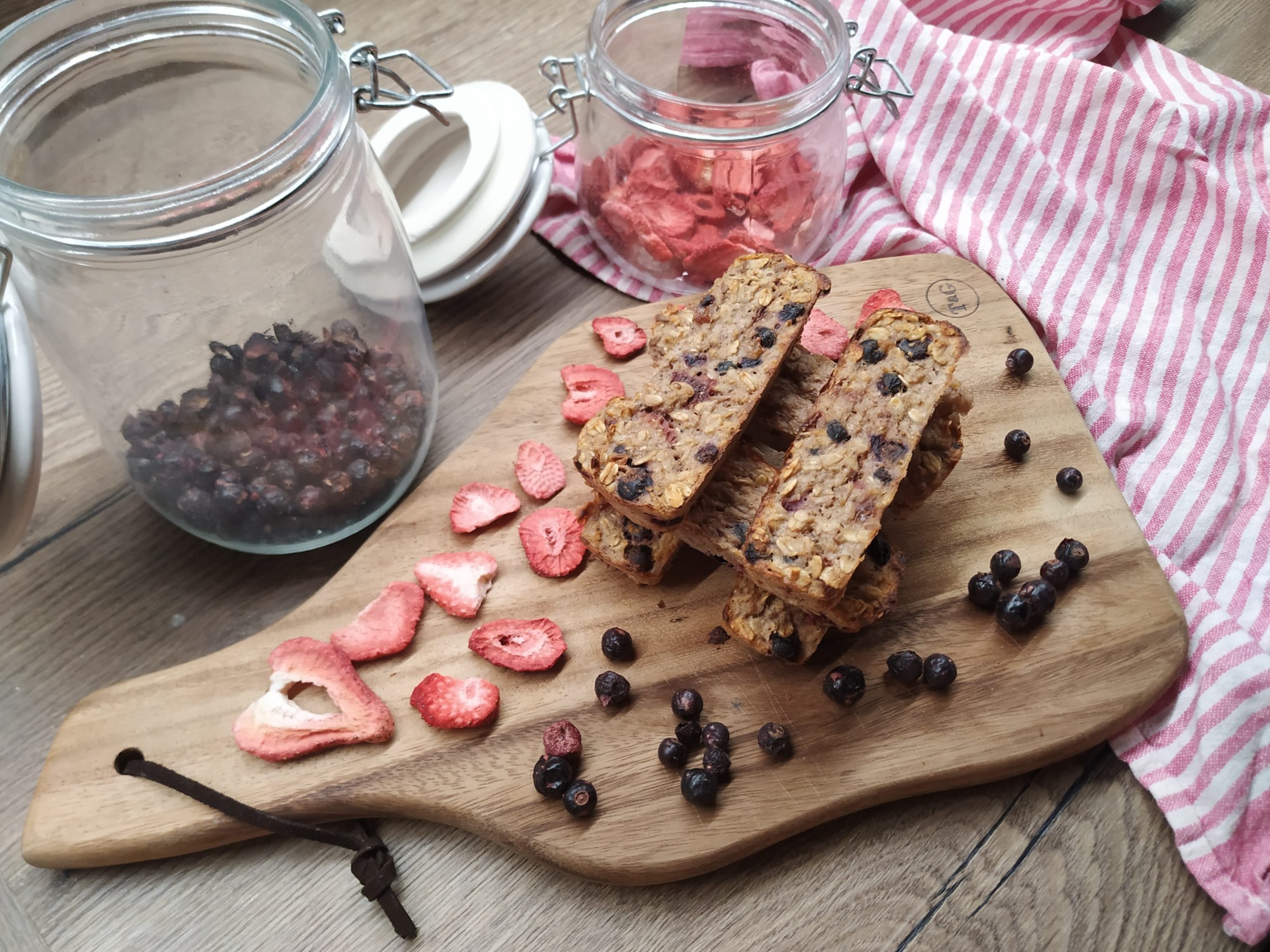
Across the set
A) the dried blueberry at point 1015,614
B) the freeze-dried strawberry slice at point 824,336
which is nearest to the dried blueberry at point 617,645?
the dried blueberry at point 1015,614

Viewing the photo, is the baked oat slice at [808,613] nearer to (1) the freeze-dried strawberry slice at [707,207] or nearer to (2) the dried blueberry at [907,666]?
(2) the dried blueberry at [907,666]

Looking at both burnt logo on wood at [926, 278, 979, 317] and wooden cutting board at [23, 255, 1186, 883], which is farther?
burnt logo on wood at [926, 278, 979, 317]

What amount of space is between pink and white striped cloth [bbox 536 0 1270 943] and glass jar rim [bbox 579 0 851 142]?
1.59 ft

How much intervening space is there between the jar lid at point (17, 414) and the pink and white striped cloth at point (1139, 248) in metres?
1.49

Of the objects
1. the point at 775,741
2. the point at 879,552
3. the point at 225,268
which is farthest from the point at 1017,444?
the point at 225,268

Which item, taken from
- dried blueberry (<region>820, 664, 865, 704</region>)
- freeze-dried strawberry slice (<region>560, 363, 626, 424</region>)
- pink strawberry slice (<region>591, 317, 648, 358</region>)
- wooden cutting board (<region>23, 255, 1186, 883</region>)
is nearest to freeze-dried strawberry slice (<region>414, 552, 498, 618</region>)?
wooden cutting board (<region>23, 255, 1186, 883</region>)

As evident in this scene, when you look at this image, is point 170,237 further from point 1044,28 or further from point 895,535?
point 1044,28

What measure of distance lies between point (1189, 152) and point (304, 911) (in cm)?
291

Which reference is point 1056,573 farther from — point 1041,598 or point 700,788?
point 700,788

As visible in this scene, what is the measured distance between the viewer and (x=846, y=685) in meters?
2.12

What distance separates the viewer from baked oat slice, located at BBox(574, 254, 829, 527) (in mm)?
2078

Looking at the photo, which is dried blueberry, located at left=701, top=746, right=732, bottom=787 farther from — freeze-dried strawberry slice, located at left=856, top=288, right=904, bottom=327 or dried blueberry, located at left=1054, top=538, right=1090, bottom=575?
freeze-dried strawberry slice, located at left=856, top=288, right=904, bottom=327

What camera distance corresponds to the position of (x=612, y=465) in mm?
2111

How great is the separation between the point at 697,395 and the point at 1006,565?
2.52ft
